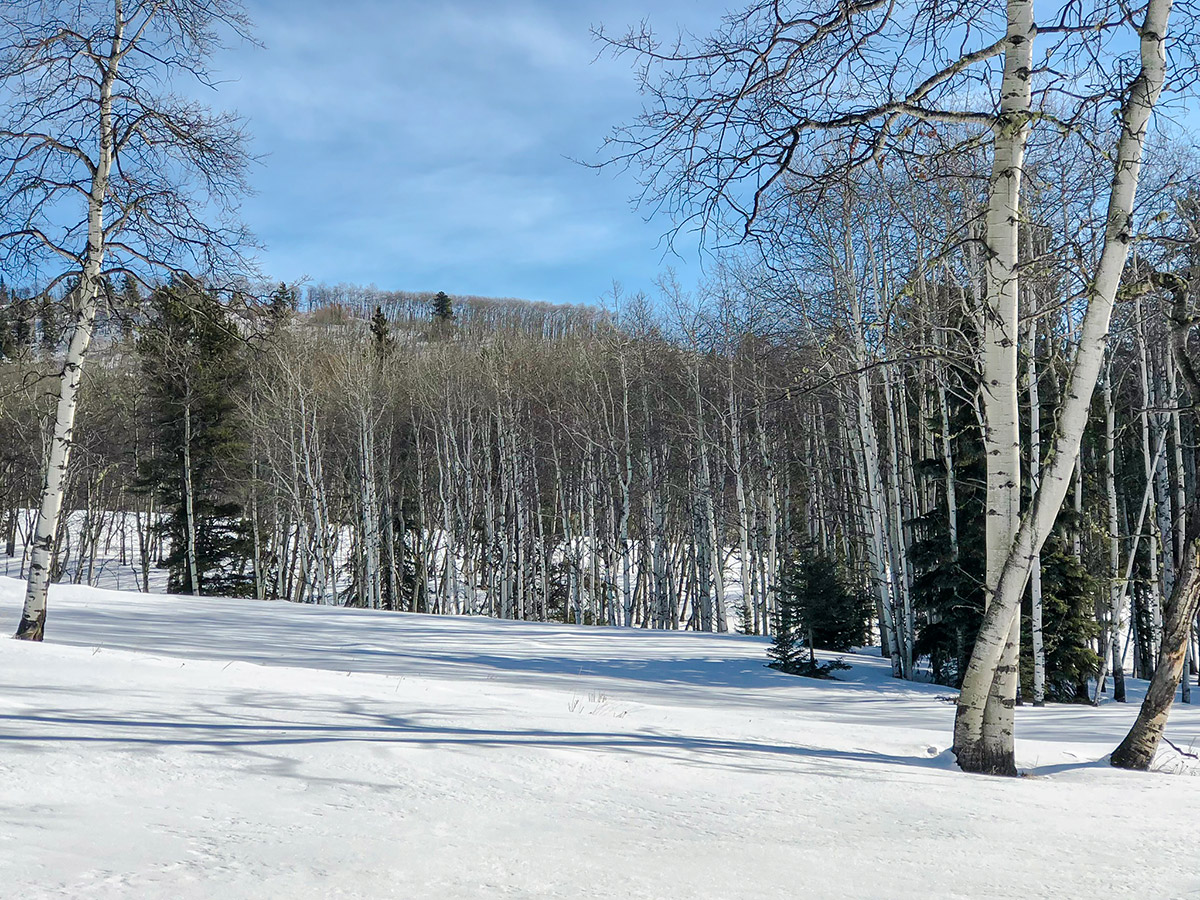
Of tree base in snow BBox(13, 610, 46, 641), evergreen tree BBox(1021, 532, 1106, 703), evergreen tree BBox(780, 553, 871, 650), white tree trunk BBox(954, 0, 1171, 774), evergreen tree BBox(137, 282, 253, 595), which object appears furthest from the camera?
evergreen tree BBox(137, 282, 253, 595)

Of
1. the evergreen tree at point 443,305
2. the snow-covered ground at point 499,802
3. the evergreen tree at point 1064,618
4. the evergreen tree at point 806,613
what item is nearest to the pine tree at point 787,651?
the evergreen tree at point 806,613

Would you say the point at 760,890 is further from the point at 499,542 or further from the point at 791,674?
the point at 499,542

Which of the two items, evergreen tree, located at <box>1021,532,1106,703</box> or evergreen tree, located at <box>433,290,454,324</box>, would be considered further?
evergreen tree, located at <box>433,290,454,324</box>

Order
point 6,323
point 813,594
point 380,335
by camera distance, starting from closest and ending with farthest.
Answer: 1. point 6,323
2. point 813,594
3. point 380,335

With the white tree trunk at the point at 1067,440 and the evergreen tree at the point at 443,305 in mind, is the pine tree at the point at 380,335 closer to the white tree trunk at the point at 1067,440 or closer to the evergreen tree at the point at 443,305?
the evergreen tree at the point at 443,305

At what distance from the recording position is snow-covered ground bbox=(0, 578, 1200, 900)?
7.91ft

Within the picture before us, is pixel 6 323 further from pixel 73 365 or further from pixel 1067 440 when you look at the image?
pixel 1067 440

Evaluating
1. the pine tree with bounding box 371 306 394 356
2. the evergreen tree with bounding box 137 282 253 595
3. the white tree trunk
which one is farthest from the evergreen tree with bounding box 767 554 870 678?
the pine tree with bounding box 371 306 394 356

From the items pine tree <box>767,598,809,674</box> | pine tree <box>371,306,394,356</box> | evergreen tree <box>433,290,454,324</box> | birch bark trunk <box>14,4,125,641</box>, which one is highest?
evergreen tree <box>433,290,454,324</box>

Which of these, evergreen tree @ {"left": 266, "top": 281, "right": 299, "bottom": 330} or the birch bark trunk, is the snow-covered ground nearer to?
the birch bark trunk

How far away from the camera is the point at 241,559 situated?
29859 millimetres

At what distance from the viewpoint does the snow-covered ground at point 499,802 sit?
7.91 feet

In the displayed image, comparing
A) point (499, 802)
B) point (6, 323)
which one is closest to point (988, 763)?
point (499, 802)

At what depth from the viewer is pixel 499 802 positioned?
325 centimetres
